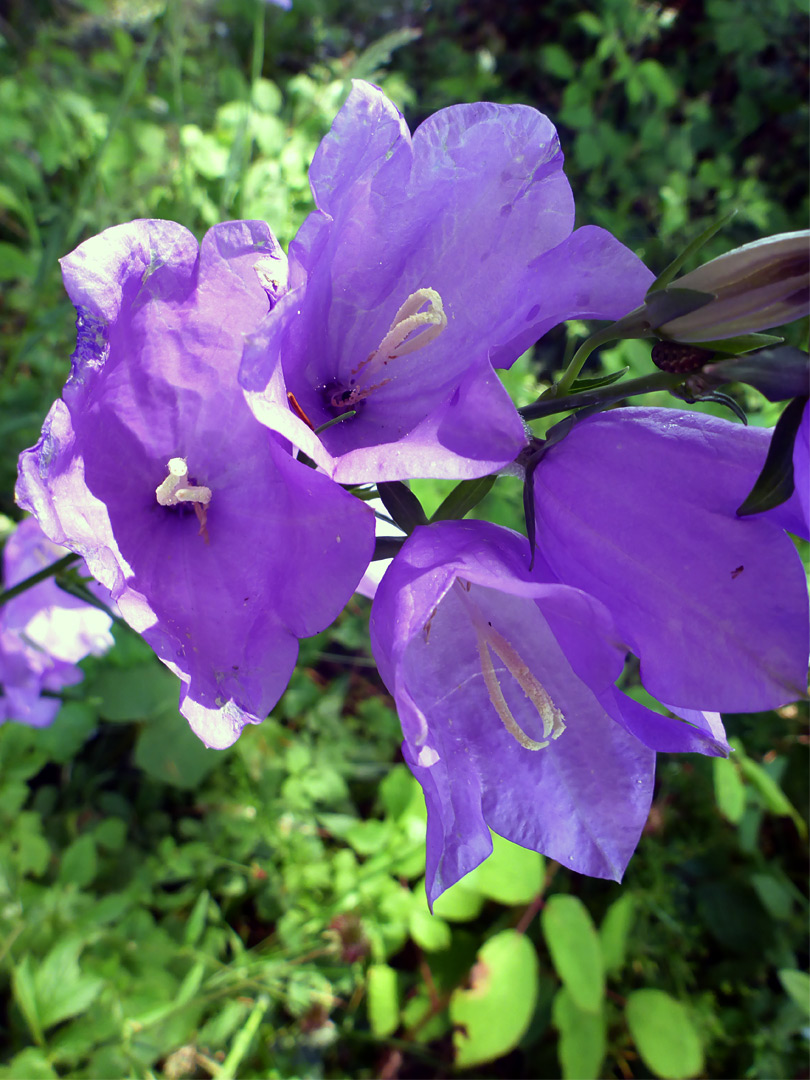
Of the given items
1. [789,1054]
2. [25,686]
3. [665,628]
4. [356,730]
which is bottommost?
[789,1054]

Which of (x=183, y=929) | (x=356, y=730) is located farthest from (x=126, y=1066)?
(x=356, y=730)

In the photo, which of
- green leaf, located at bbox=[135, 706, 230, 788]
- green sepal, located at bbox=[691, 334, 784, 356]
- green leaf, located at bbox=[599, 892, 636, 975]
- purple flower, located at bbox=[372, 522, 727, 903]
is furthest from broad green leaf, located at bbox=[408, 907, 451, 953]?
green sepal, located at bbox=[691, 334, 784, 356]

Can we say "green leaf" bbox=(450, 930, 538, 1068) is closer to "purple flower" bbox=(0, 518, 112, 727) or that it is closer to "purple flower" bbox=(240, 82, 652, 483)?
"purple flower" bbox=(0, 518, 112, 727)

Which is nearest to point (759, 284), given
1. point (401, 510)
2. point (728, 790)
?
point (401, 510)

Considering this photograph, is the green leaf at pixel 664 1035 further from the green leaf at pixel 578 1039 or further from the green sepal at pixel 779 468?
the green sepal at pixel 779 468

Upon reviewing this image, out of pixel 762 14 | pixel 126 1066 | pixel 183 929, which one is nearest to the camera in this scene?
pixel 126 1066

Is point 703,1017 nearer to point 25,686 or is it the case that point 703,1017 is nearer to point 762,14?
point 25,686
